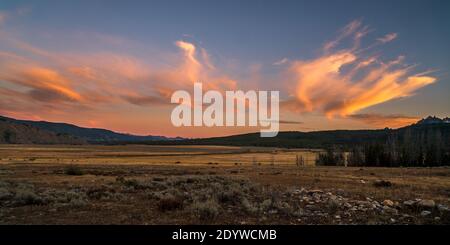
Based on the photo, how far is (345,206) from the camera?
14273mm

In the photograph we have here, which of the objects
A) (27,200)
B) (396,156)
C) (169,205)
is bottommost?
(396,156)

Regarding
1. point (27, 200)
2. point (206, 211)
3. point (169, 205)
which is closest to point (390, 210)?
point (206, 211)

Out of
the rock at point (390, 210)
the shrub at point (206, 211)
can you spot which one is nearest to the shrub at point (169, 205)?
the shrub at point (206, 211)

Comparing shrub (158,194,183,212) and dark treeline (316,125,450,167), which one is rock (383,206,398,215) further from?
dark treeline (316,125,450,167)

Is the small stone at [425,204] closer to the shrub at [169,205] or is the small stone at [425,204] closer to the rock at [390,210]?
the rock at [390,210]

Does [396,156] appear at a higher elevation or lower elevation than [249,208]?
lower

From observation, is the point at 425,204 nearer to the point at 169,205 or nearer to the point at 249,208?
the point at 249,208

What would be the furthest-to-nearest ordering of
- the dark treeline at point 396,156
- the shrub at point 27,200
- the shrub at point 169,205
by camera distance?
the dark treeline at point 396,156, the shrub at point 27,200, the shrub at point 169,205

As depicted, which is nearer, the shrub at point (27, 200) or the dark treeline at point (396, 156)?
the shrub at point (27, 200)

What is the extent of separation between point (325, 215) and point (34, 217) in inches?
419

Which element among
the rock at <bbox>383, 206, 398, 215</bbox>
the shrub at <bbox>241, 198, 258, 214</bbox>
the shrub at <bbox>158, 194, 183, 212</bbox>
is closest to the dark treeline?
the rock at <bbox>383, 206, 398, 215</bbox>

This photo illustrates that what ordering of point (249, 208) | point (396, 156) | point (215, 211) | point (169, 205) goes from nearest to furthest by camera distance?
point (215, 211) < point (249, 208) < point (169, 205) < point (396, 156)
